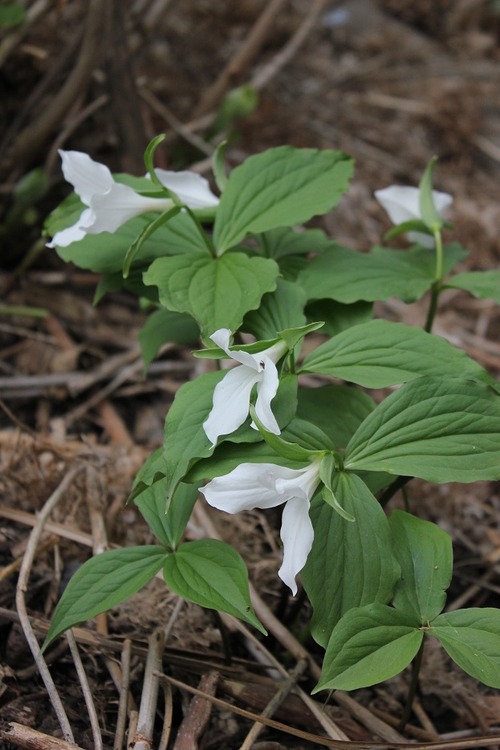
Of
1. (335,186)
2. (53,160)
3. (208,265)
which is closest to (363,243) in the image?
(53,160)

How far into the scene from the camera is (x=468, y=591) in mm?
1860

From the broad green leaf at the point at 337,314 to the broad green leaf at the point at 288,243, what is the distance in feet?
0.57

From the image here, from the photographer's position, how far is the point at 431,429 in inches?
50.8

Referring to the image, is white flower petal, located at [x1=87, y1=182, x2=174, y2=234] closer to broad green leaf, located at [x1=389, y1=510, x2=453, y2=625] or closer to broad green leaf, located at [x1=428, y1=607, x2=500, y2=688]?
broad green leaf, located at [x1=389, y1=510, x2=453, y2=625]

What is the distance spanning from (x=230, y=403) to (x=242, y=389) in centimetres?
3

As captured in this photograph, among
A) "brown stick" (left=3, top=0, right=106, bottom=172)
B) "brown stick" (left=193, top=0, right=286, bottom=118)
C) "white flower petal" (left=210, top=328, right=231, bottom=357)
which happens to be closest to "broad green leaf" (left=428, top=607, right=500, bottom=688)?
"white flower petal" (left=210, top=328, right=231, bottom=357)

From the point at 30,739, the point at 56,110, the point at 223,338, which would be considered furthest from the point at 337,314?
the point at 56,110

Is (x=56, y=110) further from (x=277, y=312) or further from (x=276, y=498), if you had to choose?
(x=276, y=498)

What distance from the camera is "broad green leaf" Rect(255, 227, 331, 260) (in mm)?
1766

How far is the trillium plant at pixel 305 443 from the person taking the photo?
3.84 feet

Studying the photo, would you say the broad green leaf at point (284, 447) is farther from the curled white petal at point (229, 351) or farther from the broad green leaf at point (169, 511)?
the broad green leaf at point (169, 511)

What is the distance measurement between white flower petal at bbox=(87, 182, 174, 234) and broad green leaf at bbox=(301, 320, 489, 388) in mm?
467

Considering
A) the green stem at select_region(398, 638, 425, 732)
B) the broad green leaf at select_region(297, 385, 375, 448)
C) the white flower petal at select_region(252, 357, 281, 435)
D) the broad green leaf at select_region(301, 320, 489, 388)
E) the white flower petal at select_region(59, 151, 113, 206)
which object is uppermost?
the white flower petal at select_region(59, 151, 113, 206)

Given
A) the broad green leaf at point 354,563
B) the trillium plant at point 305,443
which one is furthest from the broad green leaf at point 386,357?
the broad green leaf at point 354,563
